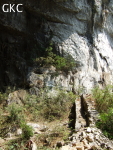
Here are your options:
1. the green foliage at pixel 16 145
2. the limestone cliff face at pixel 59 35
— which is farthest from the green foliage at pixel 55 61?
the green foliage at pixel 16 145

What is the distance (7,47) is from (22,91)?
3453 millimetres

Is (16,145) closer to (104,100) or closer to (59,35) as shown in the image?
(104,100)

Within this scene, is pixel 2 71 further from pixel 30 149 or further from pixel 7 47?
pixel 30 149

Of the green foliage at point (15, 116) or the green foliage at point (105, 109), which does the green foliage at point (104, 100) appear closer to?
the green foliage at point (105, 109)

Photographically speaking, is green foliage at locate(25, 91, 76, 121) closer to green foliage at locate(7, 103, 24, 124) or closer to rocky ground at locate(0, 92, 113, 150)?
rocky ground at locate(0, 92, 113, 150)

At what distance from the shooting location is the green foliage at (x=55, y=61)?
9.67m

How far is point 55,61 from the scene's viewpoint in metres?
9.76

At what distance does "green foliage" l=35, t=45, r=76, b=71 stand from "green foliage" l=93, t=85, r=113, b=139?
4161mm

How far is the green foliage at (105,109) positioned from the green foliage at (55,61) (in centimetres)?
416

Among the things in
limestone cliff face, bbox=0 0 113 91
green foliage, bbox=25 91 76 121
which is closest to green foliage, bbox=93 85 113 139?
green foliage, bbox=25 91 76 121

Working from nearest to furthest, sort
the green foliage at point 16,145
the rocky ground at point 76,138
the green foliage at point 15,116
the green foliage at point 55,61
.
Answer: the rocky ground at point 76,138, the green foliage at point 16,145, the green foliage at point 15,116, the green foliage at point 55,61

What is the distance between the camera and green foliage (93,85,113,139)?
409 centimetres

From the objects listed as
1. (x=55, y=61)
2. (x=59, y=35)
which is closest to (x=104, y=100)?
(x=55, y=61)

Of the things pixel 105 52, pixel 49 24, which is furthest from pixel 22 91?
pixel 105 52
